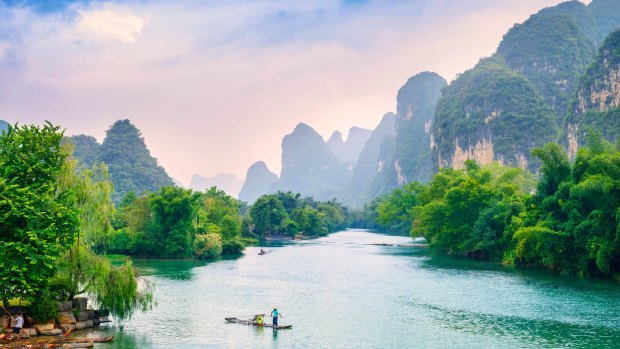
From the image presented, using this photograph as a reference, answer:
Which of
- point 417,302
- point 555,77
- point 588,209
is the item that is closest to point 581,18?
point 555,77

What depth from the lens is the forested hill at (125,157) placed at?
6394 inches

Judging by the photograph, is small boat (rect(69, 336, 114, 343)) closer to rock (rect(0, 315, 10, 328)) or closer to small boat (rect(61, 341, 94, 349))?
small boat (rect(61, 341, 94, 349))

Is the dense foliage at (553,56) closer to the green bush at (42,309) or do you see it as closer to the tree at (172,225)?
the tree at (172,225)

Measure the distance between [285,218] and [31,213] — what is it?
87.7m

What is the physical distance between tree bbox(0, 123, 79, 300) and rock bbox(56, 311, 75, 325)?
5.50 feet

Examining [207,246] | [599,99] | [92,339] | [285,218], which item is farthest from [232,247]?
[599,99]

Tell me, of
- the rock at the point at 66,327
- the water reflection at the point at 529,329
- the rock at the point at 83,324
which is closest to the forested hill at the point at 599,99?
the water reflection at the point at 529,329

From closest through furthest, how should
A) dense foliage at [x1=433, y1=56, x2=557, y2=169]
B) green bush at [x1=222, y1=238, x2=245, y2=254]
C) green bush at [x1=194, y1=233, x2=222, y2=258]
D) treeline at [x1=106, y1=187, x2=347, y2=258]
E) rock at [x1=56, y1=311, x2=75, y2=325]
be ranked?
rock at [x1=56, y1=311, x2=75, y2=325] < treeline at [x1=106, y1=187, x2=347, y2=258] < green bush at [x1=194, y1=233, x2=222, y2=258] < green bush at [x1=222, y1=238, x2=245, y2=254] < dense foliage at [x1=433, y1=56, x2=557, y2=169]

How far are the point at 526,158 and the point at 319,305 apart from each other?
11783cm

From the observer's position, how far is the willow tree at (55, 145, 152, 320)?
2403 cm

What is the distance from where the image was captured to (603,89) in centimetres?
10881

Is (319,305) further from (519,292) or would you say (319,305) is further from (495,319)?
(519,292)

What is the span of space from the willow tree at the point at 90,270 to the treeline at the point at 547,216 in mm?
30444

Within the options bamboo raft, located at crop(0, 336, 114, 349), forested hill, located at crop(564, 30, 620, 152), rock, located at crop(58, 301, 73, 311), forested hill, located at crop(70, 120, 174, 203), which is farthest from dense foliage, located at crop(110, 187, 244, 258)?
forested hill, located at crop(70, 120, 174, 203)
